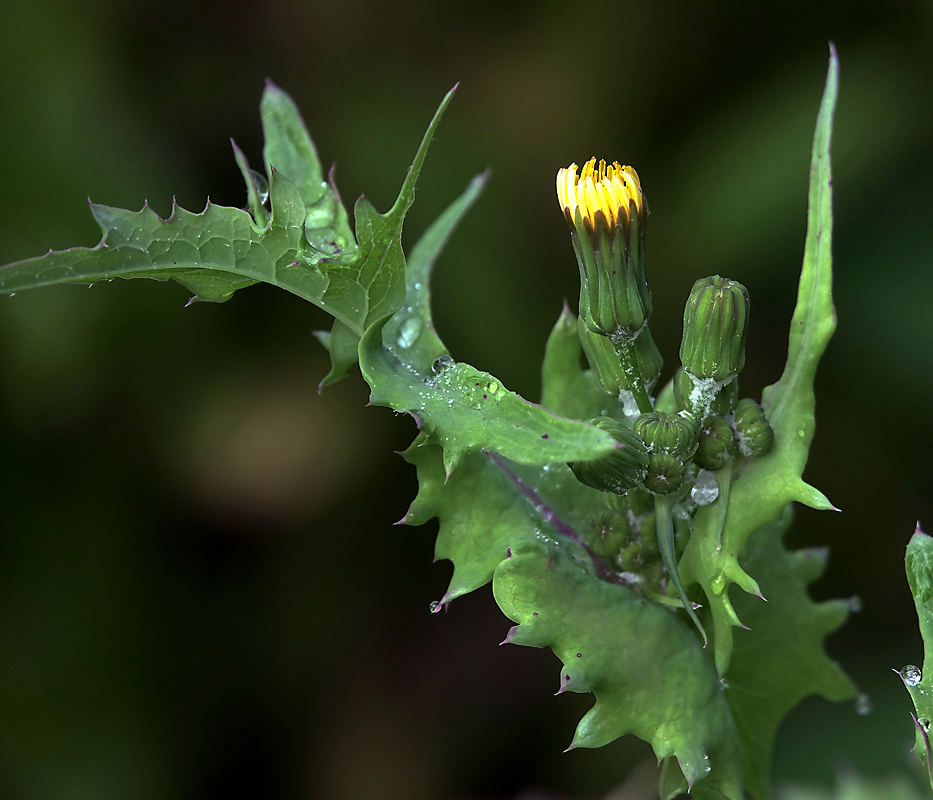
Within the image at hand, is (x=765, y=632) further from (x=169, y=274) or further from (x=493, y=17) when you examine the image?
(x=493, y=17)

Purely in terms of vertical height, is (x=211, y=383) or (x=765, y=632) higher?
(x=765, y=632)

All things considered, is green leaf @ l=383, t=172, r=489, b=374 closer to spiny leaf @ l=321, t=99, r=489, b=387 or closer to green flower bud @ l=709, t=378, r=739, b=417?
spiny leaf @ l=321, t=99, r=489, b=387

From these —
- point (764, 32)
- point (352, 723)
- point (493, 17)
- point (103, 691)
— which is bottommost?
point (352, 723)

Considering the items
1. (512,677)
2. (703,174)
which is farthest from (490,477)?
(703,174)

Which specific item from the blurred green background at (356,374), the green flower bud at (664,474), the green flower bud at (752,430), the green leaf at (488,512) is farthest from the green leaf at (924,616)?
the blurred green background at (356,374)

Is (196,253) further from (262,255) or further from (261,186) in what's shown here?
(261,186)

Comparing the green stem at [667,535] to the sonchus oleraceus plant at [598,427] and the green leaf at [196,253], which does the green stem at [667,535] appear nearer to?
the sonchus oleraceus plant at [598,427]

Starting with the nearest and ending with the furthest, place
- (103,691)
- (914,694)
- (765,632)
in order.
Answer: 1. (914,694)
2. (765,632)
3. (103,691)
